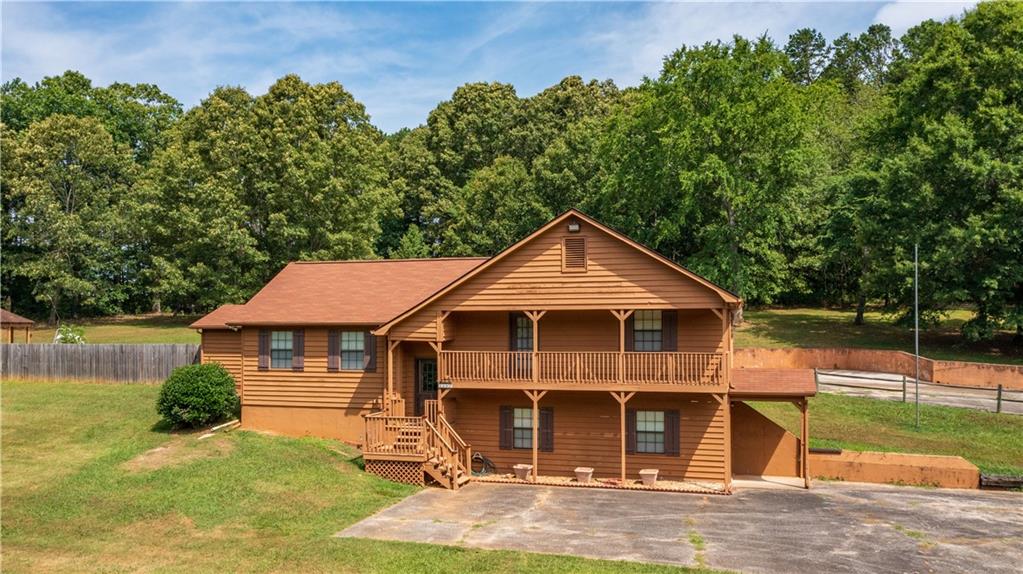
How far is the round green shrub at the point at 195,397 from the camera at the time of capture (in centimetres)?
2241

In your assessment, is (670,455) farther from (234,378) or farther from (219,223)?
(219,223)

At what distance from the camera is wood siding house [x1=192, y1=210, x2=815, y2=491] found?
65.5ft

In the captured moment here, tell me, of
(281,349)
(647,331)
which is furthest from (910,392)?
(281,349)

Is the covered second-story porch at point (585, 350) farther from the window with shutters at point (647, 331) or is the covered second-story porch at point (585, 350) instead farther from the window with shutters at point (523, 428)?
the window with shutters at point (523, 428)

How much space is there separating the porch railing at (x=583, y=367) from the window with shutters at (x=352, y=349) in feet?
10.6

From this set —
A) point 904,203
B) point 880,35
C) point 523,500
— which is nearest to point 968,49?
point 904,203

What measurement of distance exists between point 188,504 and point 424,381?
28.0ft

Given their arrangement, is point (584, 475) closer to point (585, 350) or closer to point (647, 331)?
point (585, 350)

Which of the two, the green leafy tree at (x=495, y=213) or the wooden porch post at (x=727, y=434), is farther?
the green leafy tree at (x=495, y=213)

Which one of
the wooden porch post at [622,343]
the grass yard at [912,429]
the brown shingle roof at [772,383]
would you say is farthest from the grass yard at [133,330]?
the grass yard at [912,429]

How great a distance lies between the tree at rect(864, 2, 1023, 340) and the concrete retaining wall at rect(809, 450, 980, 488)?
60.3 feet

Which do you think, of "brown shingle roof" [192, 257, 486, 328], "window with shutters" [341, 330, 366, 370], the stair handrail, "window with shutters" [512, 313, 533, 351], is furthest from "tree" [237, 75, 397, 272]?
the stair handrail

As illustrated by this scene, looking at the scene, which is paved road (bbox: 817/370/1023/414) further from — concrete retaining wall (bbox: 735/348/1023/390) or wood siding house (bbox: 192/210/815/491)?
wood siding house (bbox: 192/210/815/491)

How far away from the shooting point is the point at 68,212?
5106 centimetres
